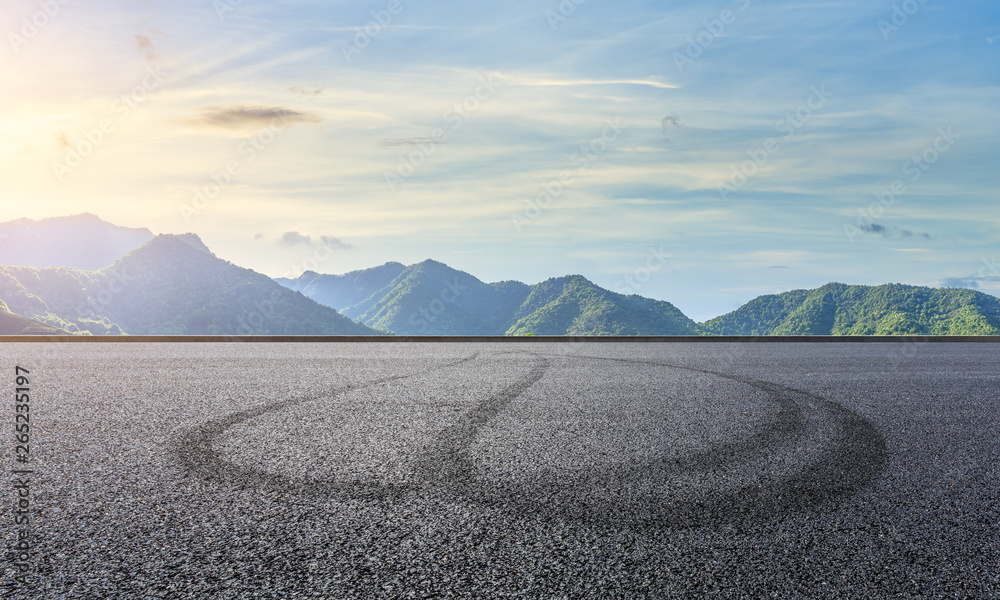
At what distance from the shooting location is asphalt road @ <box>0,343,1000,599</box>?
3.01 meters

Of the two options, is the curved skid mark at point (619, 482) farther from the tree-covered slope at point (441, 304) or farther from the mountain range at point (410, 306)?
the tree-covered slope at point (441, 304)

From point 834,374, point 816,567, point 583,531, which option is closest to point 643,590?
point 583,531

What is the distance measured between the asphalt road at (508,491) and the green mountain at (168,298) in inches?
2447

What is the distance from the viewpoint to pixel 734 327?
2446 inches

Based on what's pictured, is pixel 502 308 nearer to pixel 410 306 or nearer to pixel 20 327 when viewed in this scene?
pixel 410 306

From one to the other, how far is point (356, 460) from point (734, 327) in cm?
6205

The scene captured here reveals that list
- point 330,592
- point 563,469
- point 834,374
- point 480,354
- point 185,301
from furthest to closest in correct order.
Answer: point 185,301 → point 480,354 → point 834,374 → point 563,469 → point 330,592

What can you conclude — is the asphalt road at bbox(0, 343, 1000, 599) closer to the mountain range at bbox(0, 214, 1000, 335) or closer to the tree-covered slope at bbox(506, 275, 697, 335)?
the mountain range at bbox(0, 214, 1000, 335)

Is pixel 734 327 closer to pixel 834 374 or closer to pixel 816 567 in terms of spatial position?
pixel 834 374

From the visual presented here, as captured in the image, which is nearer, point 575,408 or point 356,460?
point 356,460

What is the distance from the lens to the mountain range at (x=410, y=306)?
61.2 m

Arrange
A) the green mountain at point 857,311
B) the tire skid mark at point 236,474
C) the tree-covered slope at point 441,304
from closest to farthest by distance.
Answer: the tire skid mark at point 236,474
the green mountain at point 857,311
the tree-covered slope at point 441,304

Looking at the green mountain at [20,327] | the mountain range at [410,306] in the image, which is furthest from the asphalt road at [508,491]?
the mountain range at [410,306]

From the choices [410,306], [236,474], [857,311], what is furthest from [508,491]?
[410,306]
